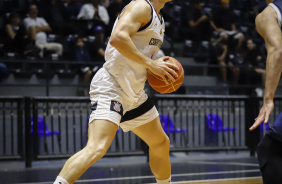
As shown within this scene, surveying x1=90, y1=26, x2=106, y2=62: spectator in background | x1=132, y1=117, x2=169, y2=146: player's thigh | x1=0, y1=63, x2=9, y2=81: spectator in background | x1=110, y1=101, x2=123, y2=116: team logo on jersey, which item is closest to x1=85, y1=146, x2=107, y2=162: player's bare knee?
x1=110, y1=101, x2=123, y2=116: team logo on jersey

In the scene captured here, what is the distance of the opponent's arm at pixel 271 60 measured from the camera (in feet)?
9.58

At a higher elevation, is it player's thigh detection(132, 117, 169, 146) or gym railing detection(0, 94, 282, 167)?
player's thigh detection(132, 117, 169, 146)

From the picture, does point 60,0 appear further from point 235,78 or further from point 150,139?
point 150,139

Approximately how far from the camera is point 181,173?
655 cm

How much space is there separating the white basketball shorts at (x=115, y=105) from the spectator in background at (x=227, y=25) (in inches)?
383

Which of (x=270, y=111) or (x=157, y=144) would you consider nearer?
(x=270, y=111)

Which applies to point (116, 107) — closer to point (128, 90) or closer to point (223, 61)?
point (128, 90)

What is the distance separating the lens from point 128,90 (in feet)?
12.1

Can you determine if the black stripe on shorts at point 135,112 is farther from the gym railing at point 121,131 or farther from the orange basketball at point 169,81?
the gym railing at point 121,131

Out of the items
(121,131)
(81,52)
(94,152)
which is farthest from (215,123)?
(94,152)

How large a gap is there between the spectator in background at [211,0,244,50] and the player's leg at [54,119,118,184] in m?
10.3

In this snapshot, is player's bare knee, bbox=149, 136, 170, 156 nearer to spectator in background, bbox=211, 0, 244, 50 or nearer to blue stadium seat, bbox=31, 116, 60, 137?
blue stadium seat, bbox=31, 116, 60, 137

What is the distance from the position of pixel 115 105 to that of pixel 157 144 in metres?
0.73

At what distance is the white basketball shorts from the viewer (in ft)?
11.4
